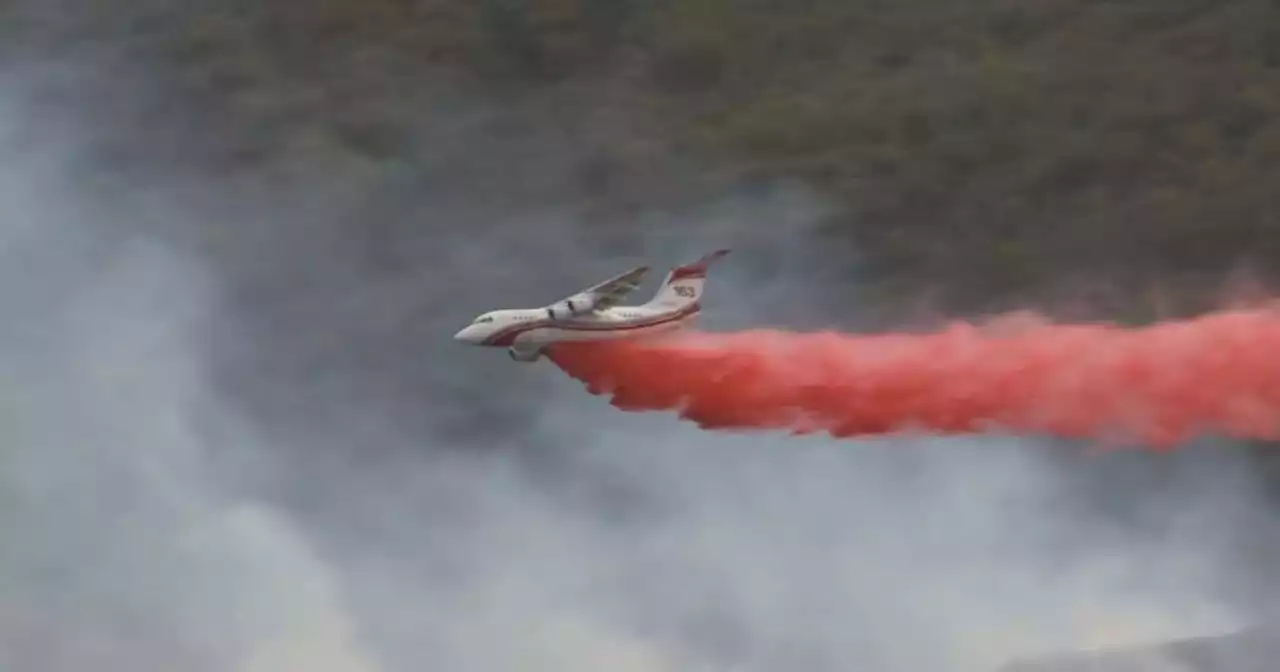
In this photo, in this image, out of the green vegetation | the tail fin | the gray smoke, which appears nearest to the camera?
the tail fin

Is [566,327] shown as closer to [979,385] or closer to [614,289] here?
[614,289]

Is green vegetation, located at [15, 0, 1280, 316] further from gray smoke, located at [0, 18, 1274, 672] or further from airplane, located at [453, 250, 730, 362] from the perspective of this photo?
airplane, located at [453, 250, 730, 362]

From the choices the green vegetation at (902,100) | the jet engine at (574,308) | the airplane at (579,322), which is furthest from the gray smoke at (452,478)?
the jet engine at (574,308)

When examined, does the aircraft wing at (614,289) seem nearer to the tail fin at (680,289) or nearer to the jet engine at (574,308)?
the jet engine at (574,308)

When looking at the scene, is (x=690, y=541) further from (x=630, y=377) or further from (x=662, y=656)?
(x=630, y=377)

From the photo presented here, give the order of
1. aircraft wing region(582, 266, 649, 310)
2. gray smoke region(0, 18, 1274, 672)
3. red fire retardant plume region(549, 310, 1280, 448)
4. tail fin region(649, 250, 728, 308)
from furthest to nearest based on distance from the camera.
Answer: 1. gray smoke region(0, 18, 1274, 672)
2. red fire retardant plume region(549, 310, 1280, 448)
3. tail fin region(649, 250, 728, 308)
4. aircraft wing region(582, 266, 649, 310)

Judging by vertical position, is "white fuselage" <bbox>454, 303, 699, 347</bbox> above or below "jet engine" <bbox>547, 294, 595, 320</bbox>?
below

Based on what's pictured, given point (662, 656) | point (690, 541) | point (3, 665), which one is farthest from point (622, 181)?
point (3, 665)

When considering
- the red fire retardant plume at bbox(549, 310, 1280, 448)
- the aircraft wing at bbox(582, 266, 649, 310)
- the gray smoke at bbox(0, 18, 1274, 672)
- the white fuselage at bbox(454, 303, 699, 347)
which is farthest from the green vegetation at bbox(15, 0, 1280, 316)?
the aircraft wing at bbox(582, 266, 649, 310)

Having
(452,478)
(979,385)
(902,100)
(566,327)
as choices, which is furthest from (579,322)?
(902,100)

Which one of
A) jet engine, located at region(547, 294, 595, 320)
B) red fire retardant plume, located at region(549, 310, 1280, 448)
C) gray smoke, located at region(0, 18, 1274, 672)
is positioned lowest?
gray smoke, located at region(0, 18, 1274, 672)
